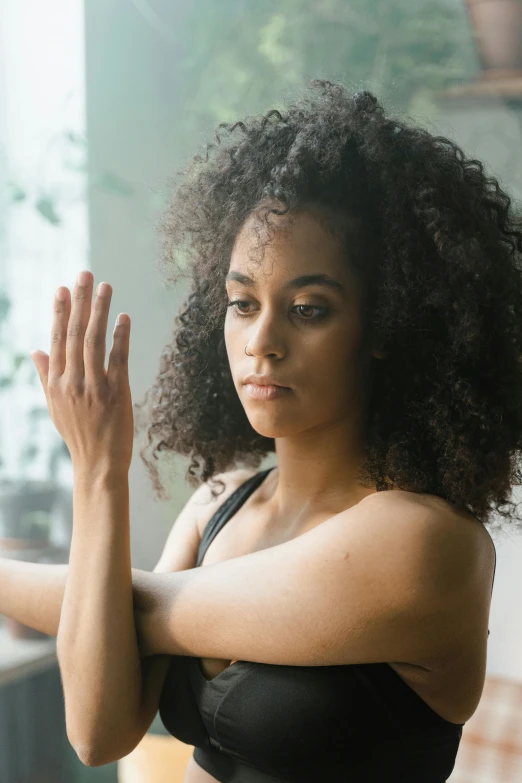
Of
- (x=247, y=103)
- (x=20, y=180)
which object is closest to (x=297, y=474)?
(x=20, y=180)

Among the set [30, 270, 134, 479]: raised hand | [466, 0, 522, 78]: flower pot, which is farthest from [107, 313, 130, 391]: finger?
[466, 0, 522, 78]: flower pot

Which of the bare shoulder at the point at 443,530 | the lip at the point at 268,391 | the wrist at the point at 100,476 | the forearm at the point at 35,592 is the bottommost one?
the forearm at the point at 35,592

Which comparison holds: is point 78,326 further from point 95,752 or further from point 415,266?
point 95,752

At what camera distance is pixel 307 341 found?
910 millimetres

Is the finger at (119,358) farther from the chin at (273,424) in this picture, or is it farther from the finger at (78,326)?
the chin at (273,424)

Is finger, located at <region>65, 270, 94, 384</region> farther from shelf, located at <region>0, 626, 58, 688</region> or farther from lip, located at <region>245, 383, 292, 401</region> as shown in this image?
shelf, located at <region>0, 626, 58, 688</region>

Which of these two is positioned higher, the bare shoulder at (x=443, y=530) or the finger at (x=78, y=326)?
the finger at (x=78, y=326)

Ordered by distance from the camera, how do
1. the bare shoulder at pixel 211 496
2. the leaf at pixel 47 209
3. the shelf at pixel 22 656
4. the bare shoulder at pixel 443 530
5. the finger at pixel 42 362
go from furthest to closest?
the leaf at pixel 47 209 → the shelf at pixel 22 656 → the bare shoulder at pixel 211 496 → the finger at pixel 42 362 → the bare shoulder at pixel 443 530

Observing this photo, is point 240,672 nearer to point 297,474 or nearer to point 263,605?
point 263,605

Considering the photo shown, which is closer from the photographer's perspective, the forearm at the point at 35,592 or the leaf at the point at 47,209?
the forearm at the point at 35,592

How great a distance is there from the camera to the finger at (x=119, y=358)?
94 centimetres

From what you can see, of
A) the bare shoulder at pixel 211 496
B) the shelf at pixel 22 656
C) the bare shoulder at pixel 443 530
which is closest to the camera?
the bare shoulder at pixel 443 530

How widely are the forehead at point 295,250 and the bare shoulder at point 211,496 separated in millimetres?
382

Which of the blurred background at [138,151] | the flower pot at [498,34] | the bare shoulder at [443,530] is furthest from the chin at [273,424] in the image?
the flower pot at [498,34]
